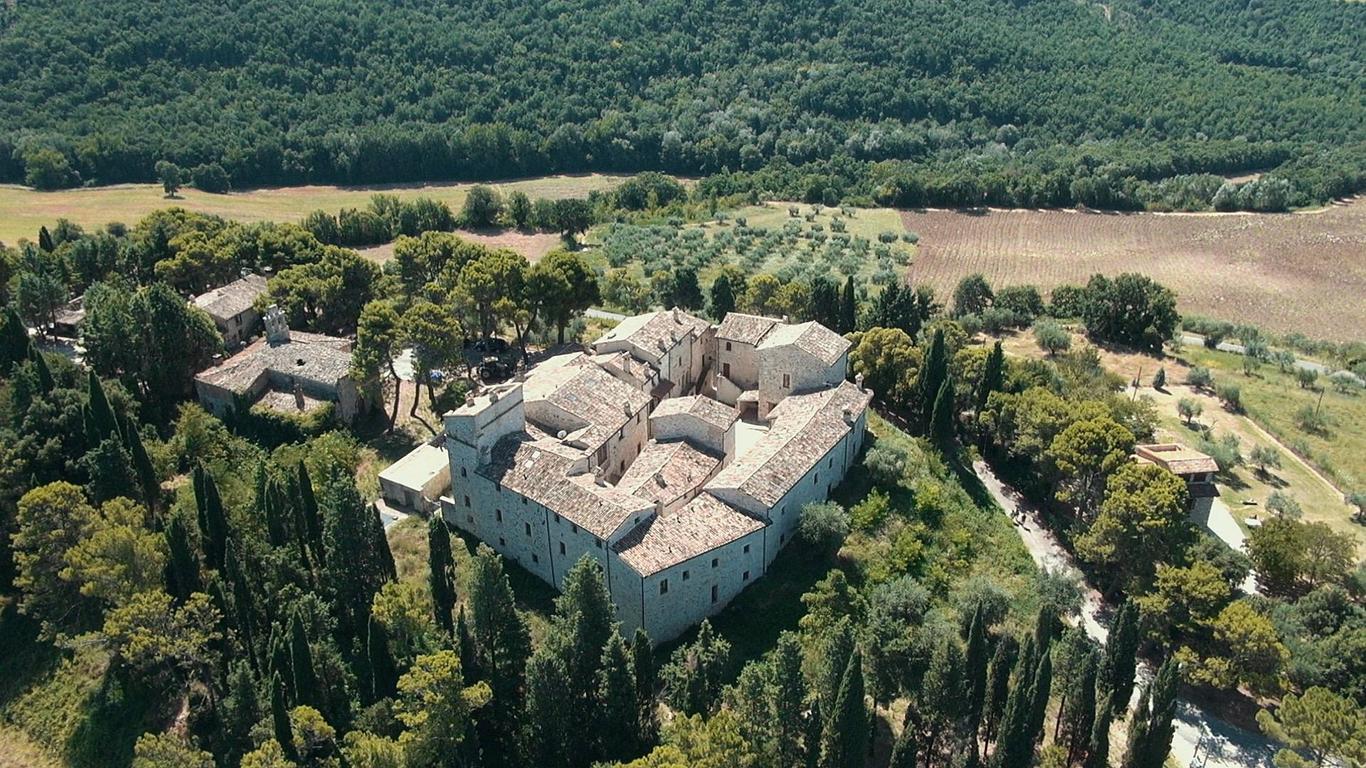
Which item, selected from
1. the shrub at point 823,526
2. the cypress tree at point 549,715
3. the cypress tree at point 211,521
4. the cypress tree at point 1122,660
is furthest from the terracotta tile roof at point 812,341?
the cypress tree at point 211,521

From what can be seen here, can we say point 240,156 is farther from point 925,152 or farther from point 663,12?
point 925,152

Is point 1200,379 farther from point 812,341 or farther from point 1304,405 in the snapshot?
point 812,341

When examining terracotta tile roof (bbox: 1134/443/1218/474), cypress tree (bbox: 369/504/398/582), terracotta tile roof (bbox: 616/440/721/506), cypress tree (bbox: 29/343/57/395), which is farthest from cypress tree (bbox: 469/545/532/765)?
terracotta tile roof (bbox: 1134/443/1218/474)

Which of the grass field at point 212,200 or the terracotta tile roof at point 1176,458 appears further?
the grass field at point 212,200

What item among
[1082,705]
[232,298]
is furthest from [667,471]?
[232,298]

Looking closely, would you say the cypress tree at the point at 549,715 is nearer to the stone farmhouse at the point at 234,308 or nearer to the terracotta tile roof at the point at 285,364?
the terracotta tile roof at the point at 285,364

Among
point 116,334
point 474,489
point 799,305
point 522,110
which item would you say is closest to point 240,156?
point 522,110
